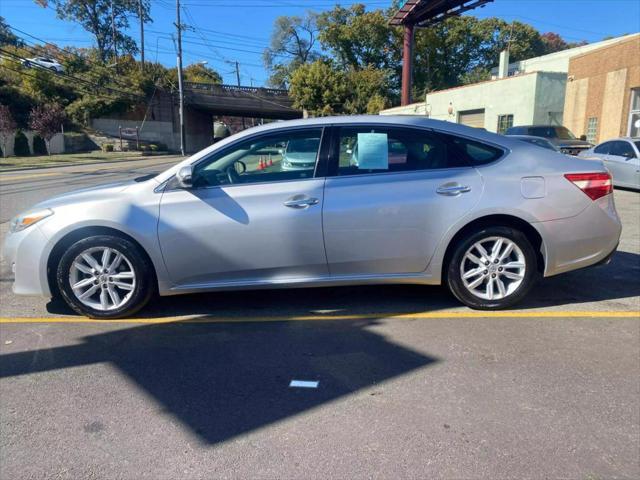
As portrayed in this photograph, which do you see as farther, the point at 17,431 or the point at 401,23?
the point at 401,23

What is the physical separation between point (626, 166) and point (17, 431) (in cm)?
1383

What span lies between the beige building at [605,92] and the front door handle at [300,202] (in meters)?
19.3

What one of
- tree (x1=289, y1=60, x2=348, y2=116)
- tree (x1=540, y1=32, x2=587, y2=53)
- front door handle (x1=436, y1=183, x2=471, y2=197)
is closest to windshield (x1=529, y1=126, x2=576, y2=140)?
front door handle (x1=436, y1=183, x2=471, y2=197)

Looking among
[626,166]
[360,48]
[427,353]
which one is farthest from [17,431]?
[360,48]

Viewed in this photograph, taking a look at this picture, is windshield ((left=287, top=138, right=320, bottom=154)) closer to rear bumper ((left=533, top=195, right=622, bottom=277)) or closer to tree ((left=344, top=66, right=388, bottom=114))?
rear bumper ((left=533, top=195, right=622, bottom=277))

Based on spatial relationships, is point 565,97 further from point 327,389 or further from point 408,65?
point 327,389

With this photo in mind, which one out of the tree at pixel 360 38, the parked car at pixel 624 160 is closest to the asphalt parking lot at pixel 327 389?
the parked car at pixel 624 160

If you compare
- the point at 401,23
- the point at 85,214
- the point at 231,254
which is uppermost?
the point at 401,23

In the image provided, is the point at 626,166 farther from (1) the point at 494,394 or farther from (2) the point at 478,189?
(1) the point at 494,394

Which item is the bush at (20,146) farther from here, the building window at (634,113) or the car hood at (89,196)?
the car hood at (89,196)

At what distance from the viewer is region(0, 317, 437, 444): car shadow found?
2887 millimetres

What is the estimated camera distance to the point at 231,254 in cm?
408

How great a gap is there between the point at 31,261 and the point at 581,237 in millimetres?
4606

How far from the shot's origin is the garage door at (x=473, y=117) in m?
29.6
